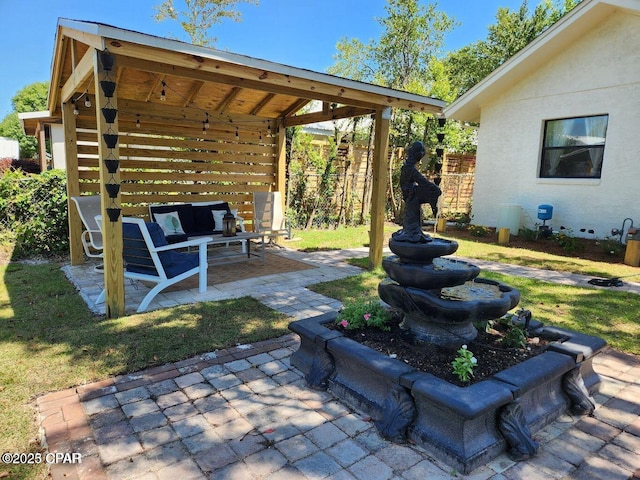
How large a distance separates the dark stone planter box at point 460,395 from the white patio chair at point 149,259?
2.14m

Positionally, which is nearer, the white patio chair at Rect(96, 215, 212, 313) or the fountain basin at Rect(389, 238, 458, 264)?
the fountain basin at Rect(389, 238, 458, 264)

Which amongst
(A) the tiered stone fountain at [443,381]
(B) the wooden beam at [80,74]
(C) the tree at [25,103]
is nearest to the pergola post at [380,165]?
(A) the tiered stone fountain at [443,381]

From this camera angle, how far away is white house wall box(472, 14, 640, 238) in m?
7.60

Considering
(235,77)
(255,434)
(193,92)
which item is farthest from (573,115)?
(255,434)

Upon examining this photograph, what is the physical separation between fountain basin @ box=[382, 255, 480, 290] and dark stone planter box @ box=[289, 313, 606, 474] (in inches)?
21.1

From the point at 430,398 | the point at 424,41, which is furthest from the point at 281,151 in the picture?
the point at 424,41

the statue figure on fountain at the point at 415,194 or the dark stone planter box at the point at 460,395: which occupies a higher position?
the statue figure on fountain at the point at 415,194

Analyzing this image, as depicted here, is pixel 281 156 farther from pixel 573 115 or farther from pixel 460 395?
pixel 460 395

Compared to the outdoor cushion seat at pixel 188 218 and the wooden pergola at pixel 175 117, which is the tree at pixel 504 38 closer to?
the wooden pergola at pixel 175 117

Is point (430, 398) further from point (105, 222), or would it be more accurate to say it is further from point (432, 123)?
point (432, 123)

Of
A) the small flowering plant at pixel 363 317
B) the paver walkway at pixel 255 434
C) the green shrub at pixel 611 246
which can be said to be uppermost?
the green shrub at pixel 611 246

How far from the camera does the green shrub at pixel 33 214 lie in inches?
259

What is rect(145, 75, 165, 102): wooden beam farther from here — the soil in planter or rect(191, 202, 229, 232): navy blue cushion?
the soil in planter

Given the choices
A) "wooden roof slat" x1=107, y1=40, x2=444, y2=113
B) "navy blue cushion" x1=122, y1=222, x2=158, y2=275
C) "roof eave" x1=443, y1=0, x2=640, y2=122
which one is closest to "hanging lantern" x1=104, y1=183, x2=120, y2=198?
"navy blue cushion" x1=122, y1=222, x2=158, y2=275
